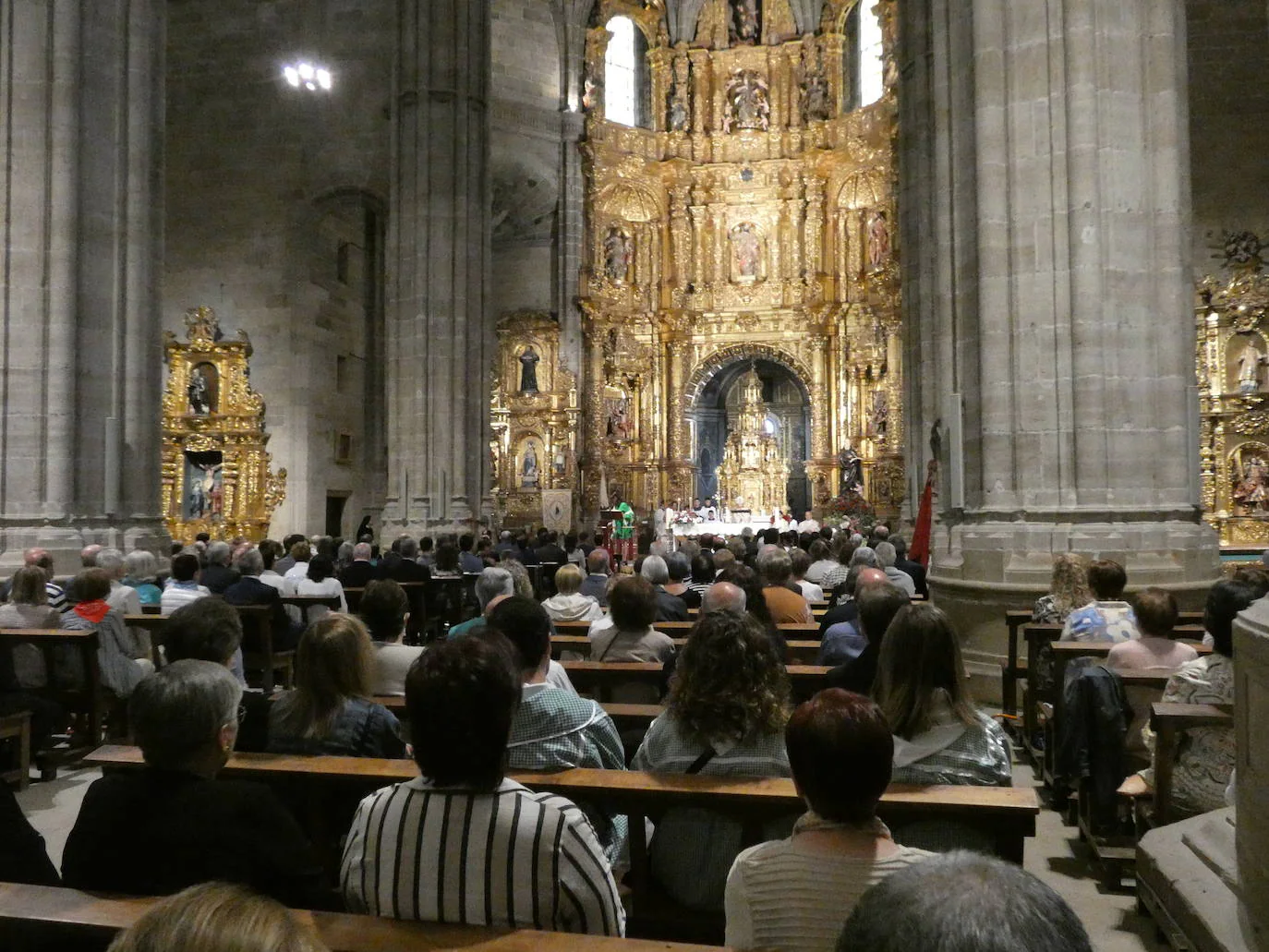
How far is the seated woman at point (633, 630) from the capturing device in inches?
214

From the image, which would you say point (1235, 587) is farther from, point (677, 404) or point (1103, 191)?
point (677, 404)

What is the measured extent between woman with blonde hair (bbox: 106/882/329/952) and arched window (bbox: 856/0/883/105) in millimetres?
28915

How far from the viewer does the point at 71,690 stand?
6562 millimetres

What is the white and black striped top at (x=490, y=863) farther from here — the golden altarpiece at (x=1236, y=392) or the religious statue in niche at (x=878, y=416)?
the religious statue in niche at (x=878, y=416)

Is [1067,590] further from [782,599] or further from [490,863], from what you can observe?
[490,863]

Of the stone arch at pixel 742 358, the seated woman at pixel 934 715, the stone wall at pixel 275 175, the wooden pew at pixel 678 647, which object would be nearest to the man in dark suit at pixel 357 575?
the wooden pew at pixel 678 647

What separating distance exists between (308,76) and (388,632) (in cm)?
1815

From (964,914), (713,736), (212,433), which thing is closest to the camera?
(964,914)

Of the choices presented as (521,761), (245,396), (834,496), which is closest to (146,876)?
(521,761)

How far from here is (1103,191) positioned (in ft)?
26.6

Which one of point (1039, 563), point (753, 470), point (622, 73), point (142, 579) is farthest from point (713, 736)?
point (622, 73)

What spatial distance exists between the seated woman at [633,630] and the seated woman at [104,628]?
10.1 feet

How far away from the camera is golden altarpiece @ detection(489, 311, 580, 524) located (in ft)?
84.0

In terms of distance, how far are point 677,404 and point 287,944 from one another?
27.4 m
